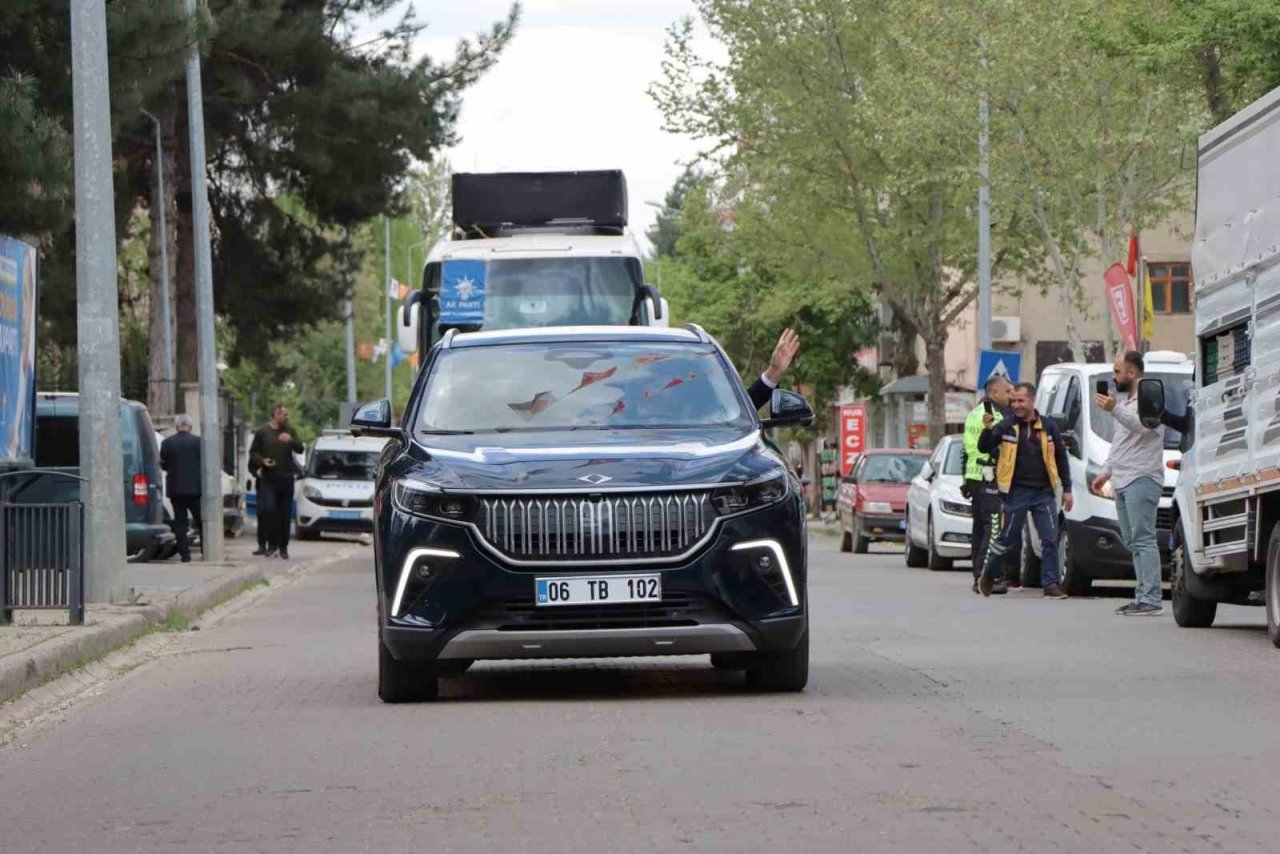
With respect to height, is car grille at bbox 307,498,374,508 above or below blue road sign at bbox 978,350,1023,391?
below

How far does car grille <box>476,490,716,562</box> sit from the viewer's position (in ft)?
37.1

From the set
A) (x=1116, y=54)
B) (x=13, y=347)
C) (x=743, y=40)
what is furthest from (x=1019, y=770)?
(x=743, y=40)

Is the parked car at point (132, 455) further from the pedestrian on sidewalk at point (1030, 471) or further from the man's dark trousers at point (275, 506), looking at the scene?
the pedestrian on sidewalk at point (1030, 471)

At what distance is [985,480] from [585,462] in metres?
12.7

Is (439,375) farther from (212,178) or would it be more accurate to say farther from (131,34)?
(212,178)

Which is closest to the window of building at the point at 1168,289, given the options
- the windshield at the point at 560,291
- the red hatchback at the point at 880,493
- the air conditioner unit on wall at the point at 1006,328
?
the air conditioner unit on wall at the point at 1006,328

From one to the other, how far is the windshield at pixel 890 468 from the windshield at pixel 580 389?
26.2 meters

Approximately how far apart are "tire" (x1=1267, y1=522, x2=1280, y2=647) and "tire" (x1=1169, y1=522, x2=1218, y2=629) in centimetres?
199

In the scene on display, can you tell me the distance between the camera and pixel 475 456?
11664 millimetres

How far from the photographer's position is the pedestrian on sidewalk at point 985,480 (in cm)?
2339

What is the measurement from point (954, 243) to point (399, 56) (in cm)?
1390

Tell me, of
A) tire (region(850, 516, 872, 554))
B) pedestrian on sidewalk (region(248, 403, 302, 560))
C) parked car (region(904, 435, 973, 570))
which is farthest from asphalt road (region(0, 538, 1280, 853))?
tire (region(850, 516, 872, 554))

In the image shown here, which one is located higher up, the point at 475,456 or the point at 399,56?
the point at 399,56

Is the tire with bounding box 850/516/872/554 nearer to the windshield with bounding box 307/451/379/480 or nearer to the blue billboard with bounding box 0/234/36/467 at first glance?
the windshield with bounding box 307/451/379/480
